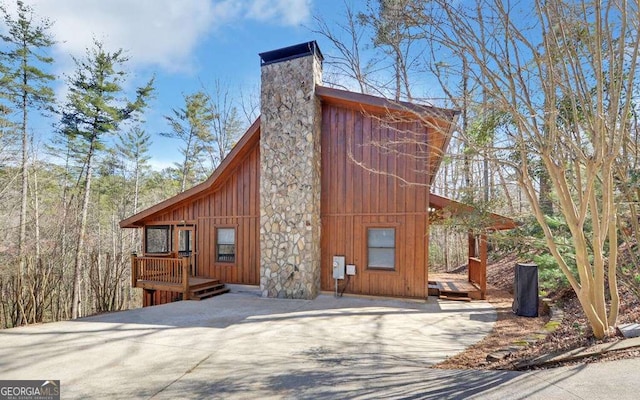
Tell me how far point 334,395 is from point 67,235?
55.7 feet

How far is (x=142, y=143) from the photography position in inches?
806

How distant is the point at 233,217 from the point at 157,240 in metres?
3.35

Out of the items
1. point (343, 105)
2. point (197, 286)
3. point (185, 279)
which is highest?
point (343, 105)

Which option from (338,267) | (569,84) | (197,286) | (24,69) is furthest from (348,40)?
(24,69)

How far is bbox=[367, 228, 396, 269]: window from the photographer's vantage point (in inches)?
313

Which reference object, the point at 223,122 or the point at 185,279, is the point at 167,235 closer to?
the point at 185,279

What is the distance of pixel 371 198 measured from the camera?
8.09 m

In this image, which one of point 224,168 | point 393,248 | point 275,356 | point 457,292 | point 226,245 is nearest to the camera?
point 275,356

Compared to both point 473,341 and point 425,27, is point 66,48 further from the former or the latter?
point 473,341

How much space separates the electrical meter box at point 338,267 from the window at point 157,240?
6108mm

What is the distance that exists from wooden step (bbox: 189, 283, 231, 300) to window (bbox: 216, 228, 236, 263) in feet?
2.62

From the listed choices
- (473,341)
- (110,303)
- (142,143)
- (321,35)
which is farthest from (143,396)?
(142,143)

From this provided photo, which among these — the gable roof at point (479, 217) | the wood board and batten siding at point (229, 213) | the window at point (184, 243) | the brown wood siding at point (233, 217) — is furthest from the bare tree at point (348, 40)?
the window at point (184, 243)

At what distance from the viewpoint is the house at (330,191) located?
25.3ft
